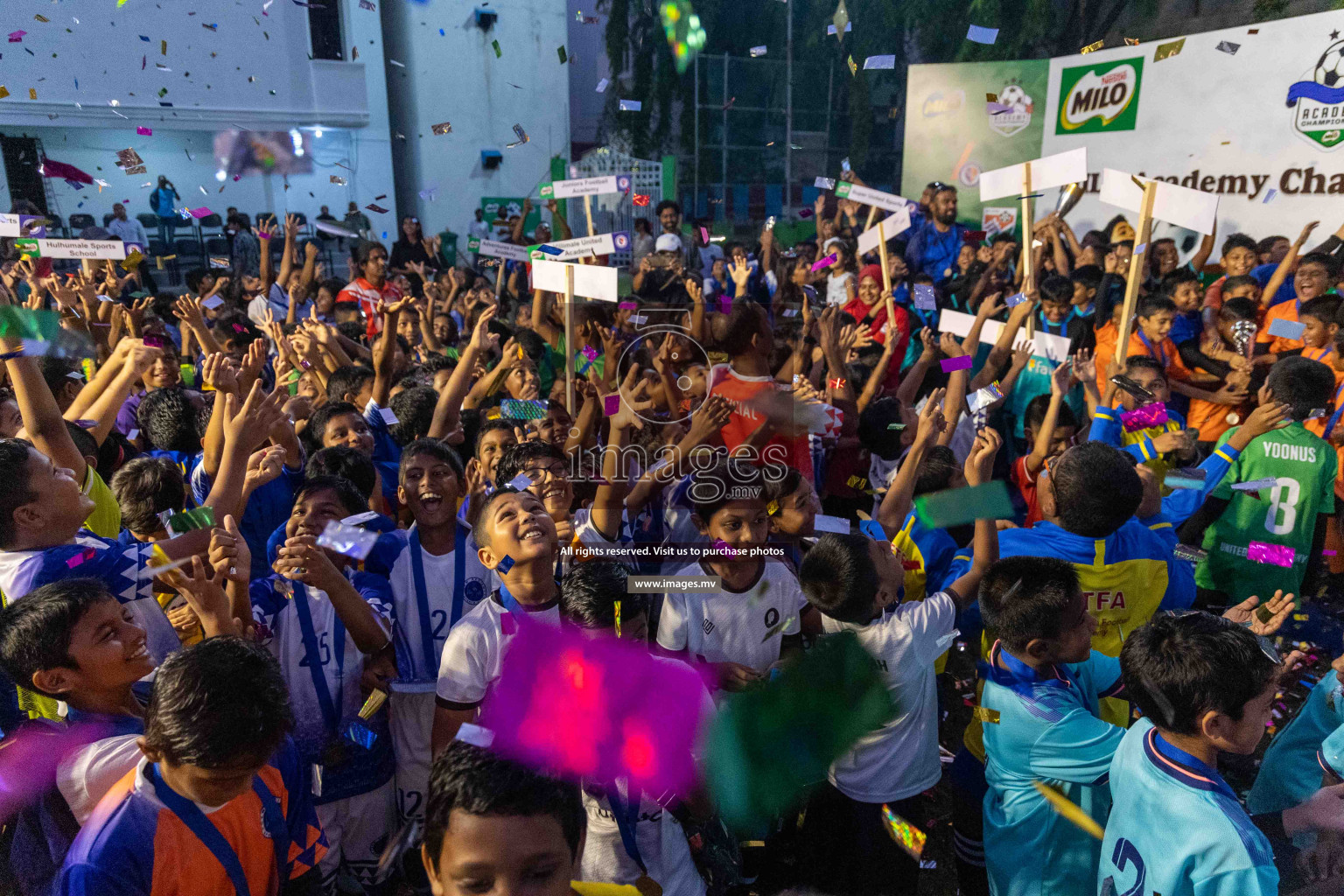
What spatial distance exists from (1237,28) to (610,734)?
396 inches

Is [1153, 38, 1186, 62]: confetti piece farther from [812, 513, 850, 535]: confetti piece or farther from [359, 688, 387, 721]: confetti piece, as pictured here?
[359, 688, 387, 721]: confetti piece

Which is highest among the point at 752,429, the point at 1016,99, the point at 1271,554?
the point at 1016,99

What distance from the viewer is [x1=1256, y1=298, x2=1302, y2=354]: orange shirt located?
17.7 feet

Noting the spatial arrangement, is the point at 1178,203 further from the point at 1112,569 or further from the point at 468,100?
the point at 468,100

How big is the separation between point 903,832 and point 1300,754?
3.27 feet

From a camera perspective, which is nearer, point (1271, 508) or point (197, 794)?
point (197, 794)

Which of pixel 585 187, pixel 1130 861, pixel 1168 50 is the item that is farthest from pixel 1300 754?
pixel 1168 50

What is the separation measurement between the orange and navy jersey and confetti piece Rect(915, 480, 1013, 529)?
80.5 inches

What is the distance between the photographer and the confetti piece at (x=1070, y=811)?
206 centimetres

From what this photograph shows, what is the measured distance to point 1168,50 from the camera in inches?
358

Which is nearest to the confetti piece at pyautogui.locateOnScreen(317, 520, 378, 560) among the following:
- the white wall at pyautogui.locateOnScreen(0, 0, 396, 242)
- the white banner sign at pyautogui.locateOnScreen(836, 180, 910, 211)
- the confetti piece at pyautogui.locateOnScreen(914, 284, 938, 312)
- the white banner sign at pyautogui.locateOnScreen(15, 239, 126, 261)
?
the white banner sign at pyautogui.locateOnScreen(15, 239, 126, 261)

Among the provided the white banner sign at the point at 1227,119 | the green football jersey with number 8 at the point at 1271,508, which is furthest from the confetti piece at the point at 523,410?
the white banner sign at the point at 1227,119

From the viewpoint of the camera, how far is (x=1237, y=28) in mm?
8508

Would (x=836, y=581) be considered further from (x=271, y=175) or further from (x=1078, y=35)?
(x=271, y=175)
